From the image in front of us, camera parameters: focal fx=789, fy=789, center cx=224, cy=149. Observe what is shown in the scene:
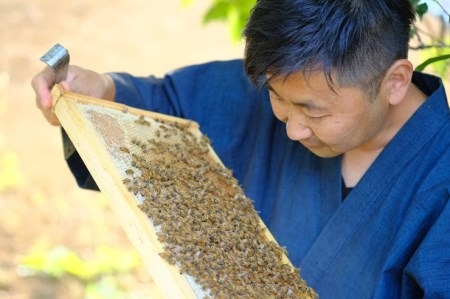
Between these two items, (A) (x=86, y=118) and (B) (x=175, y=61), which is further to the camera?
(B) (x=175, y=61)

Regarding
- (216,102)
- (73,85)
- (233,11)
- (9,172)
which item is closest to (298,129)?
(216,102)

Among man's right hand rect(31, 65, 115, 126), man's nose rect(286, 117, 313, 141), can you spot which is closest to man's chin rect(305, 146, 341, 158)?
man's nose rect(286, 117, 313, 141)

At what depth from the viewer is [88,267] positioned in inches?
221

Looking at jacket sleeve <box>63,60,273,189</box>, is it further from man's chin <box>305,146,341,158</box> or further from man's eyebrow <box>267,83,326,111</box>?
man's eyebrow <box>267,83,326,111</box>

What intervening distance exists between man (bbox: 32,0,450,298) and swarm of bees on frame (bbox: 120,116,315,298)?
0.84ft

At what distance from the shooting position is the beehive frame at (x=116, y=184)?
2373 millimetres

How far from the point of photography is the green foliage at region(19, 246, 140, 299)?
546cm

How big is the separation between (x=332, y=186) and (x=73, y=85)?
106cm

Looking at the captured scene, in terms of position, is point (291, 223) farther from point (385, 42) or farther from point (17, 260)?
point (17, 260)

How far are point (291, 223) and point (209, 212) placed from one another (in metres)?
0.48

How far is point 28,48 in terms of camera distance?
853 centimetres

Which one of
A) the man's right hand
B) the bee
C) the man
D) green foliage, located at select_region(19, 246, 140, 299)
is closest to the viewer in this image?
the man

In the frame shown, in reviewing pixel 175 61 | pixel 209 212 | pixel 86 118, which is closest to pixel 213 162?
pixel 209 212

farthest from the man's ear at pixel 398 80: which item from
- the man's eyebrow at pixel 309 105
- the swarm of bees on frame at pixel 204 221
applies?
the swarm of bees on frame at pixel 204 221
